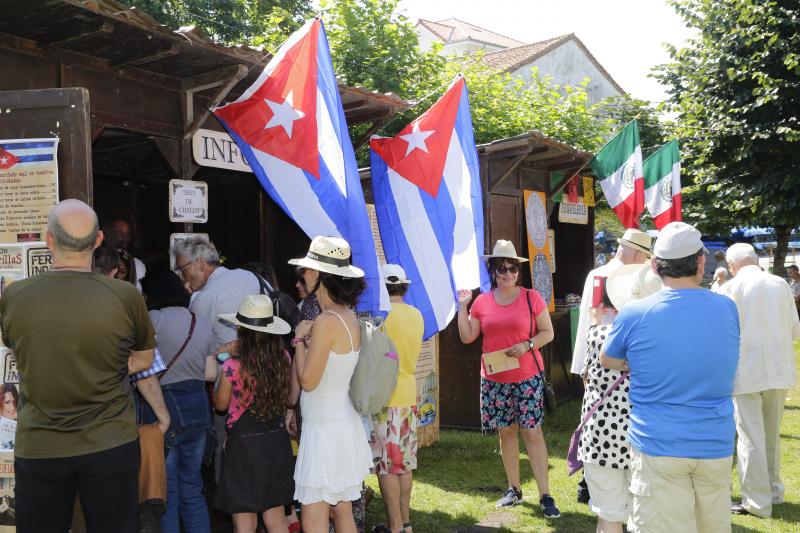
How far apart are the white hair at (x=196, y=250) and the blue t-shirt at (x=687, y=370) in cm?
279

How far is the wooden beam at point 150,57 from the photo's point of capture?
16.1 ft

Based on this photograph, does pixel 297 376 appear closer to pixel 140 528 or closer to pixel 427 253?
pixel 140 528

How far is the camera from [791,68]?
Answer: 1331cm

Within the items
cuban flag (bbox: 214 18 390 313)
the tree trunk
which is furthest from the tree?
cuban flag (bbox: 214 18 390 313)

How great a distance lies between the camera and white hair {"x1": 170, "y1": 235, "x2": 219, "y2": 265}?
482 centimetres

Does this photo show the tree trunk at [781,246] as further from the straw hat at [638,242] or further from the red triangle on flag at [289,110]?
the red triangle on flag at [289,110]

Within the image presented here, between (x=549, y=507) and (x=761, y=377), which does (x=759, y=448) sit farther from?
(x=549, y=507)

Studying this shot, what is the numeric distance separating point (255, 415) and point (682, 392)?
2.12 metres

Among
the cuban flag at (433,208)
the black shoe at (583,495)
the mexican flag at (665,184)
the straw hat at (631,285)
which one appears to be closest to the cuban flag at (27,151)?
the cuban flag at (433,208)

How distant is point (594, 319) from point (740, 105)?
486 inches

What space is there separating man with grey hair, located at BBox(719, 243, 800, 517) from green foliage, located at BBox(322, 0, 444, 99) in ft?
30.5

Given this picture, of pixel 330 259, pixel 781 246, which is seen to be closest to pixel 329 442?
pixel 330 259

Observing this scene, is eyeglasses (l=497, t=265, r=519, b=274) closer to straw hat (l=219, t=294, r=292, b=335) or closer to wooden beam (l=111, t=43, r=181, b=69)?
straw hat (l=219, t=294, r=292, b=335)

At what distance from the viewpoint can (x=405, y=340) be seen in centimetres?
496
